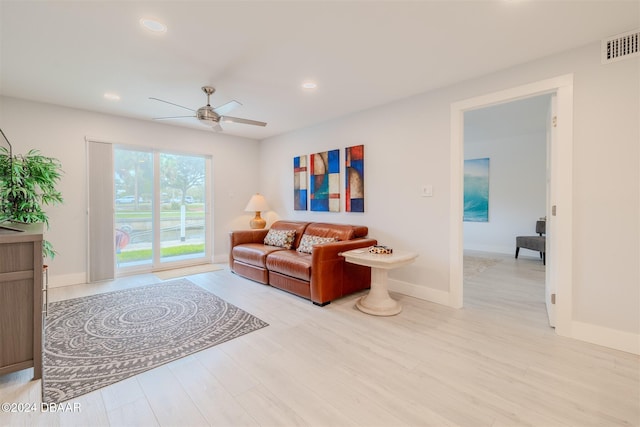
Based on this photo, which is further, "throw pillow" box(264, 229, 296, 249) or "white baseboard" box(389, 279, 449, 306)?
"throw pillow" box(264, 229, 296, 249)

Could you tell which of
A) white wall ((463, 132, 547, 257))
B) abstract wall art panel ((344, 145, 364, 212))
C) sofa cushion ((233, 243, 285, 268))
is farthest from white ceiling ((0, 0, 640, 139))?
white wall ((463, 132, 547, 257))

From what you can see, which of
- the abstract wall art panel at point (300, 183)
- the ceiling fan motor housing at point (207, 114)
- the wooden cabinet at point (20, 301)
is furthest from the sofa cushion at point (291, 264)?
the wooden cabinet at point (20, 301)

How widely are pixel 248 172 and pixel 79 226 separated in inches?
114

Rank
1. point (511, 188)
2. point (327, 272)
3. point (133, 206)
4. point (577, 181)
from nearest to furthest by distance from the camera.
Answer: point (577, 181), point (327, 272), point (133, 206), point (511, 188)

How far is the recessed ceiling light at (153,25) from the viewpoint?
82.9 inches

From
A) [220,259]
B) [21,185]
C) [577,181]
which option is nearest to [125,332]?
[21,185]

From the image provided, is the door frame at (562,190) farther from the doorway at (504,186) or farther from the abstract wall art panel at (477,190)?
the abstract wall art panel at (477,190)

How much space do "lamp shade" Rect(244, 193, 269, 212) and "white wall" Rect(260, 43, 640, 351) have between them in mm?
2034

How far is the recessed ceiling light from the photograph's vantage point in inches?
82.9

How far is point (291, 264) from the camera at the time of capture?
3.54 meters

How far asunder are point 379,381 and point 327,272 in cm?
151

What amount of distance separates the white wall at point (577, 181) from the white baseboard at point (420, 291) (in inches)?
0.5

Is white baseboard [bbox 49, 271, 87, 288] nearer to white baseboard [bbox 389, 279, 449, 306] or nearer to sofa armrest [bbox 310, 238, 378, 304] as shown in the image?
sofa armrest [bbox 310, 238, 378, 304]

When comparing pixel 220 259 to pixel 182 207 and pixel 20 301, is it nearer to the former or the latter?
pixel 182 207
